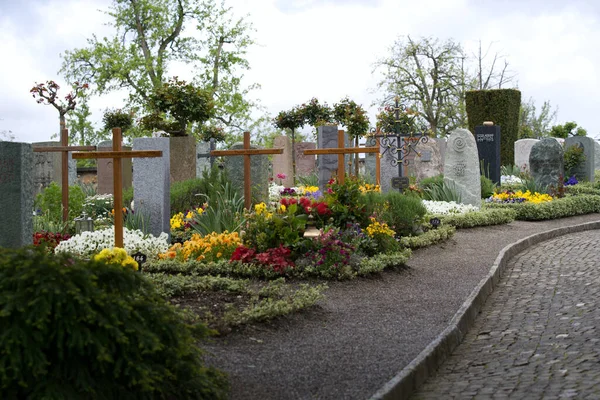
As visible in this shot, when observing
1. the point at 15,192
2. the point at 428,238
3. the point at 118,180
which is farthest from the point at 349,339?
the point at 428,238

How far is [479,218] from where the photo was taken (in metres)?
15.8

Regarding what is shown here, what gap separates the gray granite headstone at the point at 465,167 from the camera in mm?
18594

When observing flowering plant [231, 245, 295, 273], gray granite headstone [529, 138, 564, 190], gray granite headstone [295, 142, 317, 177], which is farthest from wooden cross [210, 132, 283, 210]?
gray granite headstone [295, 142, 317, 177]

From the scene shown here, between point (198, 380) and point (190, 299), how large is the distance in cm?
319

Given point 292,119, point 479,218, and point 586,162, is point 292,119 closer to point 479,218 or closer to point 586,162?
point 586,162

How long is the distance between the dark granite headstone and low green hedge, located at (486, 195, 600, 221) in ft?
14.4

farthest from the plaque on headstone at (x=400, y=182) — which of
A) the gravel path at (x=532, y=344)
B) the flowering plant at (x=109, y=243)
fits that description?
the flowering plant at (x=109, y=243)

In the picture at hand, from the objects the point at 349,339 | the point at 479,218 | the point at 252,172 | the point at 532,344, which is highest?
the point at 252,172

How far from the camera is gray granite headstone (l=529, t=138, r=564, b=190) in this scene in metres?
22.0

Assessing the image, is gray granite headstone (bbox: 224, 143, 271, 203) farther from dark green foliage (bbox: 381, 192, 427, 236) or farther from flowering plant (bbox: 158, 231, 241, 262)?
flowering plant (bbox: 158, 231, 241, 262)

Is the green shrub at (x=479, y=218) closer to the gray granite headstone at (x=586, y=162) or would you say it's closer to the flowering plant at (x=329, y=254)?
the flowering plant at (x=329, y=254)

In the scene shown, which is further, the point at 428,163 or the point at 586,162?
the point at 586,162

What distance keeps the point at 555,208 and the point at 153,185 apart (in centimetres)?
1067

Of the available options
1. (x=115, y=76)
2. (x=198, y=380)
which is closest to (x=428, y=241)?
(x=198, y=380)
